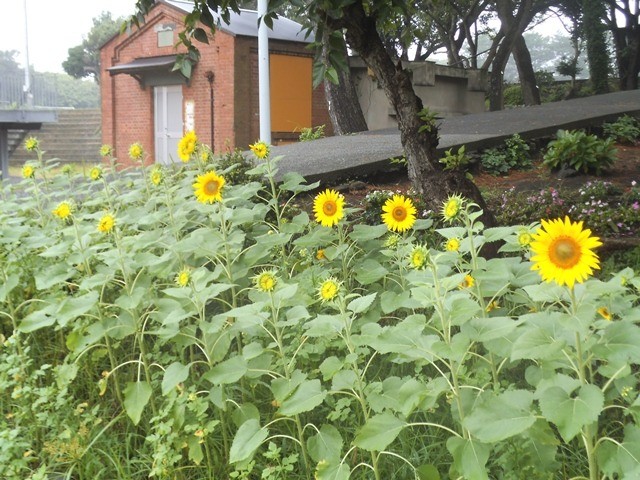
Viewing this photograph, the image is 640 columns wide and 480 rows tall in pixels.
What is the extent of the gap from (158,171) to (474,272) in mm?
1600

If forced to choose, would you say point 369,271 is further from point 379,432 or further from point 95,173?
point 95,173

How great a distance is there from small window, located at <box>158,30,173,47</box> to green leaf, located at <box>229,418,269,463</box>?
19.8 meters

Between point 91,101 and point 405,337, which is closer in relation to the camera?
point 405,337

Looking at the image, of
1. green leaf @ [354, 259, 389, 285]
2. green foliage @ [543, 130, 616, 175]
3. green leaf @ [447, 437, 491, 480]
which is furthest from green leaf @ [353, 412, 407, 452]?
green foliage @ [543, 130, 616, 175]

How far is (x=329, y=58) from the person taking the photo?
3.61m

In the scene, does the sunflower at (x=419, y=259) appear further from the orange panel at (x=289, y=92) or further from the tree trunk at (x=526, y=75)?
the tree trunk at (x=526, y=75)

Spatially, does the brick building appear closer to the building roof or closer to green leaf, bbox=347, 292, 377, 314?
the building roof

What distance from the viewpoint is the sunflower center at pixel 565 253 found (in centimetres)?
164

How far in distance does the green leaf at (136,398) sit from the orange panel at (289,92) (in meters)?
16.6

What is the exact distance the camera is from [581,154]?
20.8 ft

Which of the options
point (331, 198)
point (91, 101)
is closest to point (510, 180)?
point (331, 198)

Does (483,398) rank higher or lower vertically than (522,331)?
lower

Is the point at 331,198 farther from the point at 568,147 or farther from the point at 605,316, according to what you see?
the point at 568,147

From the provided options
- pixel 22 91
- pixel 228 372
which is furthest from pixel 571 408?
pixel 22 91
